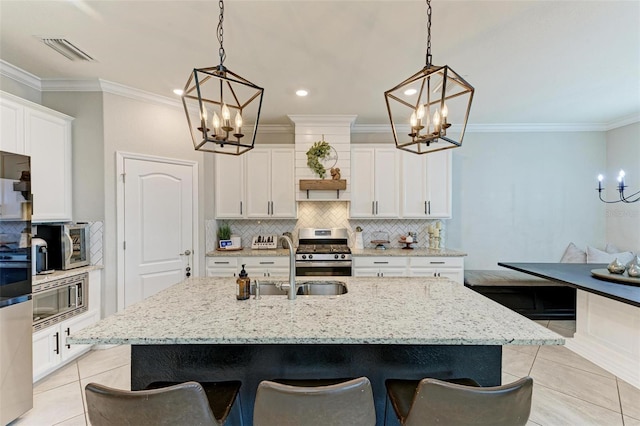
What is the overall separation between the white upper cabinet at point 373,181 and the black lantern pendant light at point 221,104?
163cm

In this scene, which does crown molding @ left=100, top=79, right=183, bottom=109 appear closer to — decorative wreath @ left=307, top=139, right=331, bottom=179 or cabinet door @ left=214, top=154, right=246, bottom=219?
cabinet door @ left=214, top=154, right=246, bottom=219

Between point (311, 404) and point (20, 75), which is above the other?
point (20, 75)

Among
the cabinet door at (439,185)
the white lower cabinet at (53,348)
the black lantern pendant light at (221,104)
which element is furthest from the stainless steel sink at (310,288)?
the cabinet door at (439,185)

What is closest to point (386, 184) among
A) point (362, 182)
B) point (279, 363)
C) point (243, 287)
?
point (362, 182)

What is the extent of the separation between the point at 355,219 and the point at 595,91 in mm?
3208

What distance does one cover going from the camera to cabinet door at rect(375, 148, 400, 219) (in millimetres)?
4270

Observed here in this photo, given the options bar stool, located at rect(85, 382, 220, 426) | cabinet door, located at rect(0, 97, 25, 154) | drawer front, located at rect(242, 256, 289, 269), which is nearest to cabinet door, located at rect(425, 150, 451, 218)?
drawer front, located at rect(242, 256, 289, 269)

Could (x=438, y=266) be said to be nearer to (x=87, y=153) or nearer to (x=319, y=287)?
(x=319, y=287)

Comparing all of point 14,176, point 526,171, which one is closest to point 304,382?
A: point 14,176

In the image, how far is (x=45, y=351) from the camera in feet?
8.24

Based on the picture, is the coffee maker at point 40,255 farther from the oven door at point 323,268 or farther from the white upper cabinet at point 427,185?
the white upper cabinet at point 427,185

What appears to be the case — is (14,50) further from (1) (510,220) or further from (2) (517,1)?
(1) (510,220)

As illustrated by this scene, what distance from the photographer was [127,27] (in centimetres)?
222

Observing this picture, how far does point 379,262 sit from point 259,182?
2.05m
